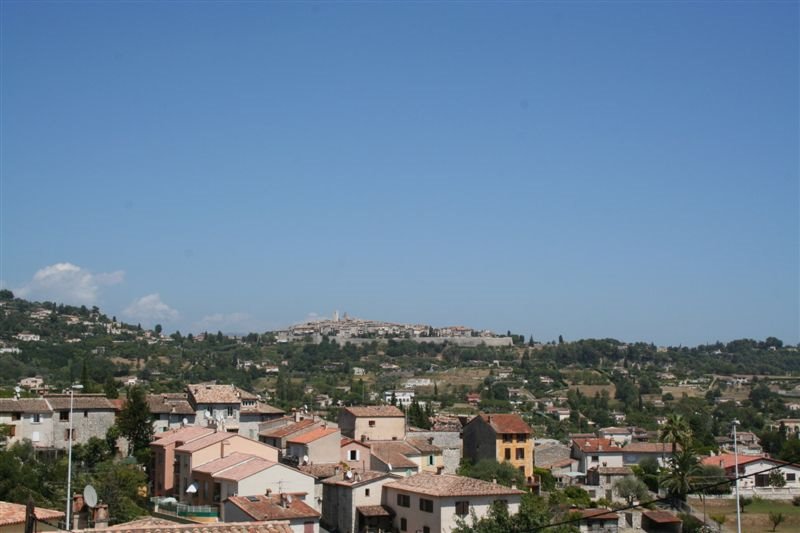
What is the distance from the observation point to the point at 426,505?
137 feet

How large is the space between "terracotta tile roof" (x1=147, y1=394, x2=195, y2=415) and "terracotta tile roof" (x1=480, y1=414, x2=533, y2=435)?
63.1 ft

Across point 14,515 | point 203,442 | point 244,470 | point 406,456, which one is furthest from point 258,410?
point 14,515

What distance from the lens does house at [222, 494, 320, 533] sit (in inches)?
1457

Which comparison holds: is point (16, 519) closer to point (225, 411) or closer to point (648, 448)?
point (225, 411)

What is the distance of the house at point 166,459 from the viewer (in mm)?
49938

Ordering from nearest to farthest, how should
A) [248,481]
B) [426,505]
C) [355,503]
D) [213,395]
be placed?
[248,481] → [426,505] → [355,503] → [213,395]

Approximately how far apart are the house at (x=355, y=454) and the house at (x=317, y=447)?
1.74 feet

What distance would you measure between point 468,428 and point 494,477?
9.82m

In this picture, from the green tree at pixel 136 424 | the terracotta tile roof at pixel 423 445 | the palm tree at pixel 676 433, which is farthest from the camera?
the palm tree at pixel 676 433

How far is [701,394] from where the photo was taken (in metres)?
170

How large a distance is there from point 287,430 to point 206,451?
11.3 m

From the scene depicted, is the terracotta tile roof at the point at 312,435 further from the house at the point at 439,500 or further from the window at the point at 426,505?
the window at the point at 426,505

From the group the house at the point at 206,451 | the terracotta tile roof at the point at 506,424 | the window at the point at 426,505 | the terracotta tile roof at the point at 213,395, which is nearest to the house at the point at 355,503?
the window at the point at 426,505

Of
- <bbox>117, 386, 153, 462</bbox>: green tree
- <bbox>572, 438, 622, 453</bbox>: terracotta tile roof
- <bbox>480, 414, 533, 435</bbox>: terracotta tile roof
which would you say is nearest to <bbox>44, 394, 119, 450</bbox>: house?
<bbox>117, 386, 153, 462</bbox>: green tree
